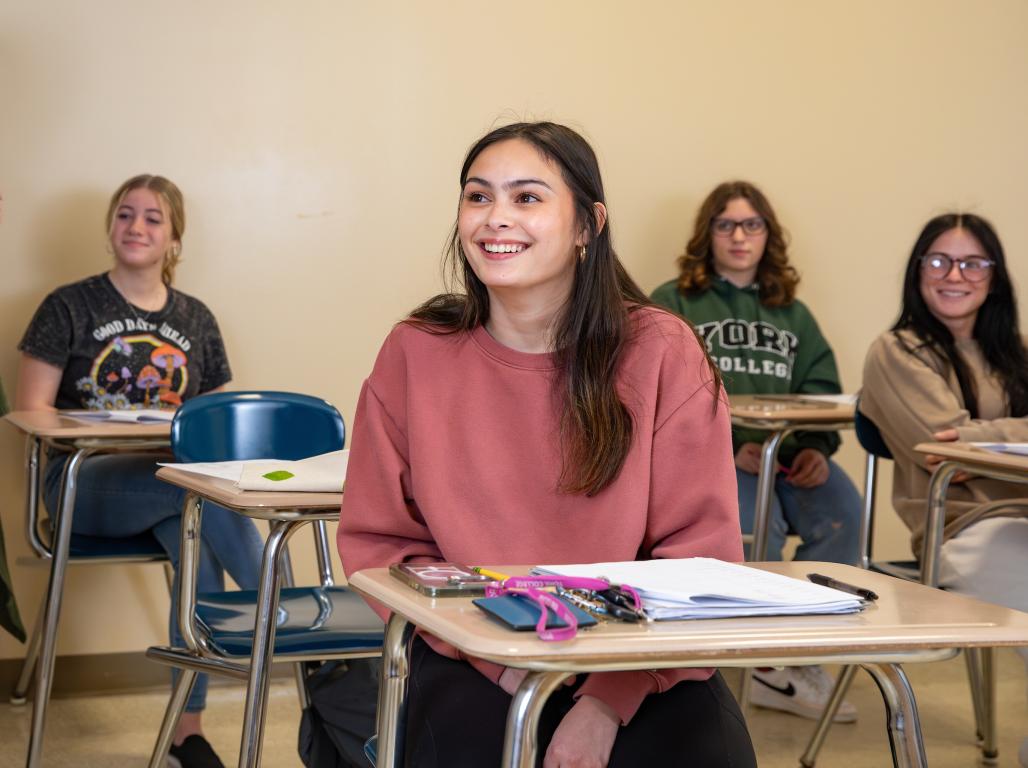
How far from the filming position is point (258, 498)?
1.78m

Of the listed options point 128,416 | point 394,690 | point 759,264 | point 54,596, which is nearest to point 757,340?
point 759,264

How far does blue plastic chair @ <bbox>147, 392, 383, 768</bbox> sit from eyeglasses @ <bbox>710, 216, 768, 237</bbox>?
1654mm

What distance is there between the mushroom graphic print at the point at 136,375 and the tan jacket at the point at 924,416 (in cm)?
174

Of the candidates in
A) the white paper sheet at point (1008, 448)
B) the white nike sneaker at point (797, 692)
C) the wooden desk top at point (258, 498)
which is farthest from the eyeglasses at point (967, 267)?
the wooden desk top at point (258, 498)

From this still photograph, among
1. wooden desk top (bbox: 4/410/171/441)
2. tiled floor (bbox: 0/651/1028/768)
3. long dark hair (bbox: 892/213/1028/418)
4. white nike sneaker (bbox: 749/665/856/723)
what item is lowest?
tiled floor (bbox: 0/651/1028/768)

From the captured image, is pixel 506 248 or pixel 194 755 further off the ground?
pixel 506 248

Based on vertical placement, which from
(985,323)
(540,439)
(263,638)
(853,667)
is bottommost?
(853,667)

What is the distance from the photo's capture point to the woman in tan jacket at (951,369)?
2.73 m

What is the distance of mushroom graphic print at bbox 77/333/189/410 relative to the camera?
10.5 ft

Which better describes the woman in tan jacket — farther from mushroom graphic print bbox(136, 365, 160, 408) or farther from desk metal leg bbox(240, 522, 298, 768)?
mushroom graphic print bbox(136, 365, 160, 408)

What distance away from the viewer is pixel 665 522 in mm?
1590

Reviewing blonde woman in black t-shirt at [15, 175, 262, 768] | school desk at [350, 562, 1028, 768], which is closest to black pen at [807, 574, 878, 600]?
school desk at [350, 562, 1028, 768]

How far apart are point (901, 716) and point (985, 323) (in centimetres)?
194

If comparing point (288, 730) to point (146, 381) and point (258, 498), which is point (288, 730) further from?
point (258, 498)
